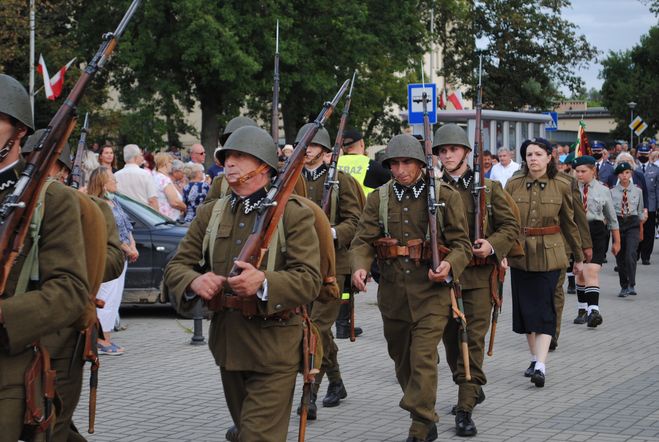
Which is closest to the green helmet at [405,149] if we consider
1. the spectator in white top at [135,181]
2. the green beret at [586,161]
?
the green beret at [586,161]

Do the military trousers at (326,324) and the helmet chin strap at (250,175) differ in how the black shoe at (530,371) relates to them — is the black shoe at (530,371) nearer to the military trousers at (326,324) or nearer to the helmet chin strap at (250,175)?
the military trousers at (326,324)

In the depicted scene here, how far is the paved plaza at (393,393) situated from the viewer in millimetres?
8156

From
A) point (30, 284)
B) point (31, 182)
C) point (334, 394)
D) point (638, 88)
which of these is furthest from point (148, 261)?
point (638, 88)

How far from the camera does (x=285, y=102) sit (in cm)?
4247

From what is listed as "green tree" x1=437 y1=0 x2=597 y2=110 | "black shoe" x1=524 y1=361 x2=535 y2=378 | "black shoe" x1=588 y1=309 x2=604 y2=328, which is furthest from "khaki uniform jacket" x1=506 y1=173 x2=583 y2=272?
"green tree" x1=437 y1=0 x2=597 y2=110

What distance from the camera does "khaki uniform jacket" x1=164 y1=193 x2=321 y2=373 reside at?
18.4ft

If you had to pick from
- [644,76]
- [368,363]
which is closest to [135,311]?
[368,363]

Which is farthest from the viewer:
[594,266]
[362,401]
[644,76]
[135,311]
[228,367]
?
[644,76]

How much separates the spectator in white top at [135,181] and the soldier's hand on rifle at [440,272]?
8.03 m

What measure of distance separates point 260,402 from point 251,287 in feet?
1.88

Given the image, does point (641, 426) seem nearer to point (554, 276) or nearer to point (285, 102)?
point (554, 276)

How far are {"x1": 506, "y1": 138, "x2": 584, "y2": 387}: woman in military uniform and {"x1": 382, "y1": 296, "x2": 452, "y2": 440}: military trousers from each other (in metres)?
2.16

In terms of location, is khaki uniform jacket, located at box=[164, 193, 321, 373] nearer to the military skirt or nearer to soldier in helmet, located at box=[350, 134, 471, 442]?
soldier in helmet, located at box=[350, 134, 471, 442]

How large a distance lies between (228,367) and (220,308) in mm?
282
